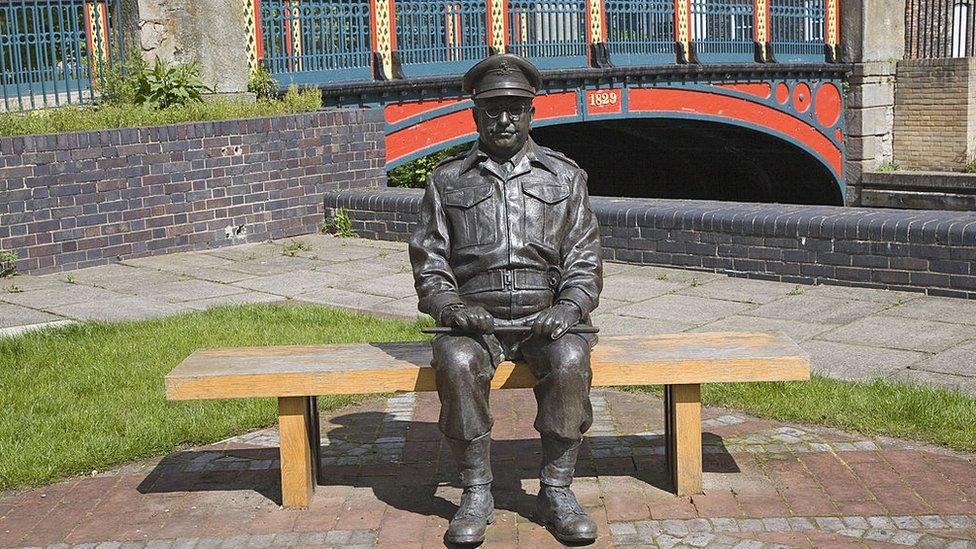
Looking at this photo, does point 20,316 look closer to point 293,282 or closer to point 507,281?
point 293,282

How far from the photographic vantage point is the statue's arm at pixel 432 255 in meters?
4.47

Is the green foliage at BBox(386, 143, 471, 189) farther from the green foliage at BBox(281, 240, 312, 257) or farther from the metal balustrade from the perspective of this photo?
the green foliage at BBox(281, 240, 312, 257)

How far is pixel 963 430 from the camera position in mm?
5180

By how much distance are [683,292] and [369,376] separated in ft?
15.1

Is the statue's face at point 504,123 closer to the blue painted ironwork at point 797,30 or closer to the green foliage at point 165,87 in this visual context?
the green foliage at point 165,87

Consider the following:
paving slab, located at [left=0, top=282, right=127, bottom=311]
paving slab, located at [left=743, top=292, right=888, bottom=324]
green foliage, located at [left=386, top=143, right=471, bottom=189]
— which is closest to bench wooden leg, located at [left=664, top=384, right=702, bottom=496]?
paving slab, located at [left=743, top=292, right=888, bottom=324]

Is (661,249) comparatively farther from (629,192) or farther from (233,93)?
(629,192)

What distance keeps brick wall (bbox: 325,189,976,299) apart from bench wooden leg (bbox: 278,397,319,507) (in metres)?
5.19

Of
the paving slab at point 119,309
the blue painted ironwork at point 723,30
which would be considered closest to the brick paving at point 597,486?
the paving slab at point 119,309

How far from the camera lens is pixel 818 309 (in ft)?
26.4

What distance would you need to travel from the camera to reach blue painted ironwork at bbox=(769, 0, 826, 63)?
19609 millimetres

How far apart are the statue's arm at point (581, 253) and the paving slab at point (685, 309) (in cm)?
331

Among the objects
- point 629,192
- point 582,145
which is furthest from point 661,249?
point 629,192

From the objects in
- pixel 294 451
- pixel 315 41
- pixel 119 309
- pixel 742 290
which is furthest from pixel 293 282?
pixel 294 451
